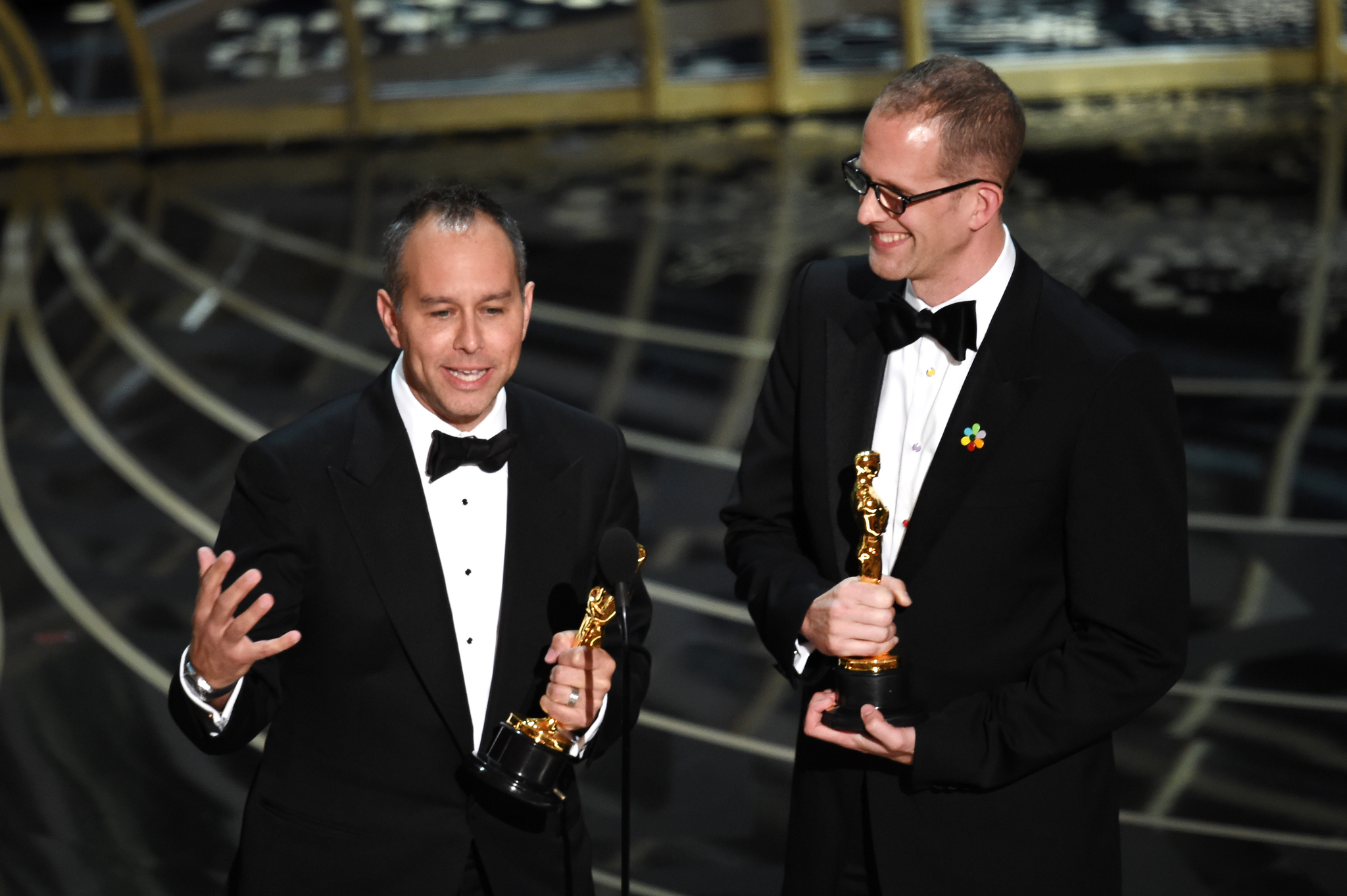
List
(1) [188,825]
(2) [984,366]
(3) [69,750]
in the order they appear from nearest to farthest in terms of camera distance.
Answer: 1. (2) [984,366]
2. (1) [188,825]
3. (3) [69,750]

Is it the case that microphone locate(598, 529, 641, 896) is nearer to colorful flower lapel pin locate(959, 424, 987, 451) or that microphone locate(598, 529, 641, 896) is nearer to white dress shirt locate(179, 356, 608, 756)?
white dress shirt locate(179, 356, 608, 756)

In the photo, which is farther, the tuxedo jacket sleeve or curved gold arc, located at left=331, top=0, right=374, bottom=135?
curved gold arc, located at left=331, top=0, right=374, bottom=135

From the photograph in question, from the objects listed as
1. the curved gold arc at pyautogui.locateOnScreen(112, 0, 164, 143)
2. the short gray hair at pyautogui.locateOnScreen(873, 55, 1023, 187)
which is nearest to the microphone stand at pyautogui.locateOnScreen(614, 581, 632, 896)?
the short gray hair at pyautogui.locateOnScreen(873, 55, 1023, 187)

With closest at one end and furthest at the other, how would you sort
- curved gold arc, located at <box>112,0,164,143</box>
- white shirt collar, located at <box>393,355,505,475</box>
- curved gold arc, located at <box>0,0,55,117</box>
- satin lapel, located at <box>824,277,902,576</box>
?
white shirt collar, located at <box>393,355,505,475</box> → satin lapel, located at <box>824,277,902,576</box> → curved gold arc, located at <box>0,0,55,117</box> → curved gold arc, located at <box>112,0,164,143</box>

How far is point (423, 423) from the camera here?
8.38ft

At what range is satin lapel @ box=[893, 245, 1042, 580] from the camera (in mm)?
2555

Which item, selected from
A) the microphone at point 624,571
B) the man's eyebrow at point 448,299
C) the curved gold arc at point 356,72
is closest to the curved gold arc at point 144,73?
the curved gold arc at point 356,72

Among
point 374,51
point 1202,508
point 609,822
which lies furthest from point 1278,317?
point 374,51

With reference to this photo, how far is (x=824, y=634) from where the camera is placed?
2.43 meters

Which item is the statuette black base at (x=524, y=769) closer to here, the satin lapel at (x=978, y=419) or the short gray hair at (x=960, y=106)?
the satin lapel at (x=978, y=419)

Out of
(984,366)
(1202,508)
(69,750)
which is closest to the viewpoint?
(984,366)

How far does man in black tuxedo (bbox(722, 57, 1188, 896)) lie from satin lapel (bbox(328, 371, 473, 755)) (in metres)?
0.54

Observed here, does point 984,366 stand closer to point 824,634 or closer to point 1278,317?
point 824,634

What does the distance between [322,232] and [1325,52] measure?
8092 millimetres
